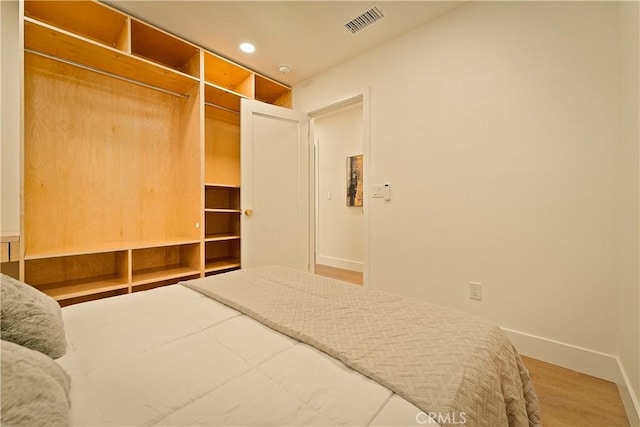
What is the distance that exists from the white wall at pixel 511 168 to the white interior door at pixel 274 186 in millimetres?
986

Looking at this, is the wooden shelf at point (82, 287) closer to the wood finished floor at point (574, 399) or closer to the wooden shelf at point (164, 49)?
the wooden shelf at point (164, 49)

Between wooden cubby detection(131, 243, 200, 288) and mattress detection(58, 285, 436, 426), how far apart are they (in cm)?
139

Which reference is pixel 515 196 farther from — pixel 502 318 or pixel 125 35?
pixel 125 35

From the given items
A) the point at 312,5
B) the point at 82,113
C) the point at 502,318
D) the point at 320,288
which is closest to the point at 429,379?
the point at 320,288

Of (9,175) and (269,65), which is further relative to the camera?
(269,65)

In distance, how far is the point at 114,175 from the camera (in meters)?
2.37

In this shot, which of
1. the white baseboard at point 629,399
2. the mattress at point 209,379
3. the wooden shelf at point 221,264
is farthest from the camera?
the wooden shelf at point 221,264

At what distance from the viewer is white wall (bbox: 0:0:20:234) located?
1818 mm

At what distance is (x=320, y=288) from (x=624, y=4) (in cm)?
218

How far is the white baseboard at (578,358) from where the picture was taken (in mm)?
1419

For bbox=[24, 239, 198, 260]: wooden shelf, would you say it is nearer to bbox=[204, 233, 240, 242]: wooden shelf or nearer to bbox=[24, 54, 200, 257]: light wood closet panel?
bbox=[24, 54, 200, 257]: light wood closet panel

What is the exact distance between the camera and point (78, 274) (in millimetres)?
2207

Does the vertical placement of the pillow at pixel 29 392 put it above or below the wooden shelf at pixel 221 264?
above

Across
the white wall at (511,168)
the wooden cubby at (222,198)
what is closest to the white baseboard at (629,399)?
the white wall at (511,168)
